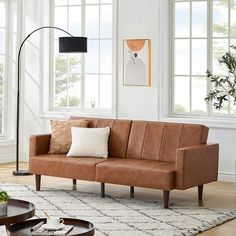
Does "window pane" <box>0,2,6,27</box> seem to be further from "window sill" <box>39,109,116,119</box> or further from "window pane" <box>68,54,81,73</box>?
"window sill" <box>39,109,116,119</box>

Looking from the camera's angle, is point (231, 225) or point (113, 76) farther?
point (113, 76)

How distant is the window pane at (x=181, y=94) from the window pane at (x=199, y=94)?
84 mm

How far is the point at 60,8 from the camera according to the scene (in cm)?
952

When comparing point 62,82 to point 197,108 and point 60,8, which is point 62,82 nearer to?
point 60,8

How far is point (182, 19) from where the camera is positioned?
847 centimetres

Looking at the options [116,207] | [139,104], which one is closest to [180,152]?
[116,207]

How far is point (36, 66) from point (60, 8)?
0.93m

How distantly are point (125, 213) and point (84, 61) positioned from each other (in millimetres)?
3686

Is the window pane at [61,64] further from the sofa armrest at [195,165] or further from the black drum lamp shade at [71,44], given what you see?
the sofa armrest at [195,165]

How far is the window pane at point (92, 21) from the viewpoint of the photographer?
9219mm

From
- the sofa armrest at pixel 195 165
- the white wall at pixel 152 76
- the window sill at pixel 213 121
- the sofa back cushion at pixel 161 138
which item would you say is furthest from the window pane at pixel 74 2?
the sofa armrest at pixel 195 165

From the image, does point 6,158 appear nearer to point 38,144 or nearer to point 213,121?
point 38,144

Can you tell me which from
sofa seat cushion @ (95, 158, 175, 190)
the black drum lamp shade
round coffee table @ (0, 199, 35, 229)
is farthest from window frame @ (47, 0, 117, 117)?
round coffee table @ (0, 199, 35, 229)

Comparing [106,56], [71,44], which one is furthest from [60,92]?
[71,44]
